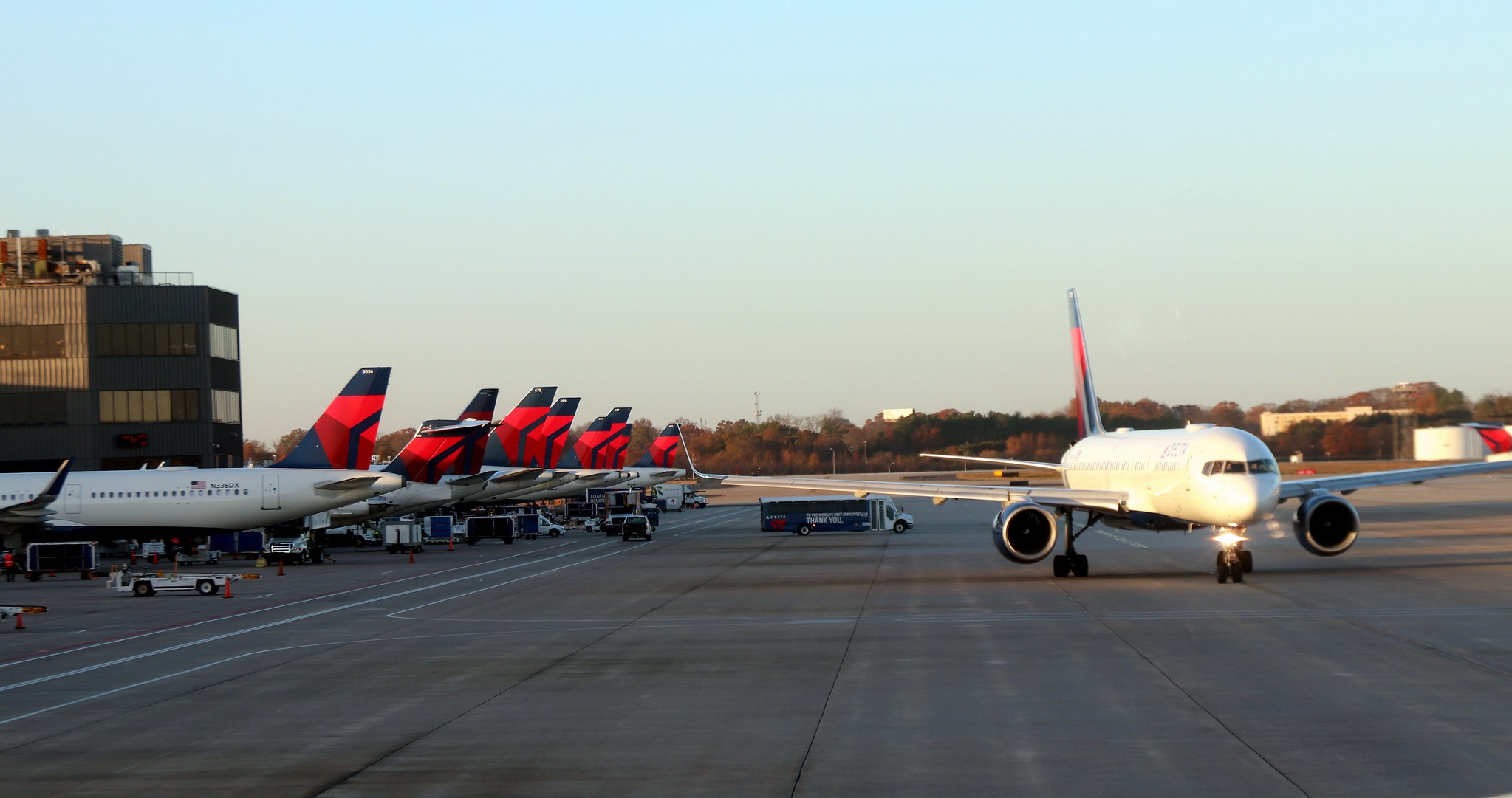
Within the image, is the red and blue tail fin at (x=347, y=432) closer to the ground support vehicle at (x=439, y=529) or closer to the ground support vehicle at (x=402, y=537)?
the ground support vehicle at (x=402, y=537)

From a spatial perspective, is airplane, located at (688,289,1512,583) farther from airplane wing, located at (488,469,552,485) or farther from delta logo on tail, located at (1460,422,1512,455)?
delta logo on tail, located at (1460,422,1512,455)

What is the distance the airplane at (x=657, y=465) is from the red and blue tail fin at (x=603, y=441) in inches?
216

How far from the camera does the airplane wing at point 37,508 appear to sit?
177 ft

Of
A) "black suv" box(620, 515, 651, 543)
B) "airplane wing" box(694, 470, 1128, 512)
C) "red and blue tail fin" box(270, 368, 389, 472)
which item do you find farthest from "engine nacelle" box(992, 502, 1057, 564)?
"black suv" box(620, 515, 651, 543)

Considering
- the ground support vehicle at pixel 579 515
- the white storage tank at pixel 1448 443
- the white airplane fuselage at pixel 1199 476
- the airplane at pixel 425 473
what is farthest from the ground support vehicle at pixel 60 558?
the white storage tank at pixel 1448 443

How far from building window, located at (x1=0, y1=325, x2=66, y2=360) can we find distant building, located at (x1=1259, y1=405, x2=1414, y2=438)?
68637 millimetres

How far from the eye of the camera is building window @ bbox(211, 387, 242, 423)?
85812mm

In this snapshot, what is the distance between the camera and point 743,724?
17328 mm

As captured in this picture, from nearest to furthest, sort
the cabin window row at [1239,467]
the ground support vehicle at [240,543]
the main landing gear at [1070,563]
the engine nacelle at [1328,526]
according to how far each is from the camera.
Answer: the cabin window row at [1239,467] → the engine nacelle at [1328,526] → the main landing gear at [1070,563] → the ground support vehicle at [240,543]

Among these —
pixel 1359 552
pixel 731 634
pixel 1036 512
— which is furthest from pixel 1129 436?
pixel 731 634

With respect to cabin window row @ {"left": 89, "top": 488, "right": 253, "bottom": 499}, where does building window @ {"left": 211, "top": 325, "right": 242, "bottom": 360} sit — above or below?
above

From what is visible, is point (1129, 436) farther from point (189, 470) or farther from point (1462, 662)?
point (189, 470)

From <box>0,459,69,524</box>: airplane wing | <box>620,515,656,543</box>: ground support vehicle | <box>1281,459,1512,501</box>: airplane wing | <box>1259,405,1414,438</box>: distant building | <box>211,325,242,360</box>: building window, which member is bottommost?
<box>620,515,656,543</box>: ground support vehicle

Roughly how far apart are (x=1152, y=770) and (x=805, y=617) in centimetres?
1780
